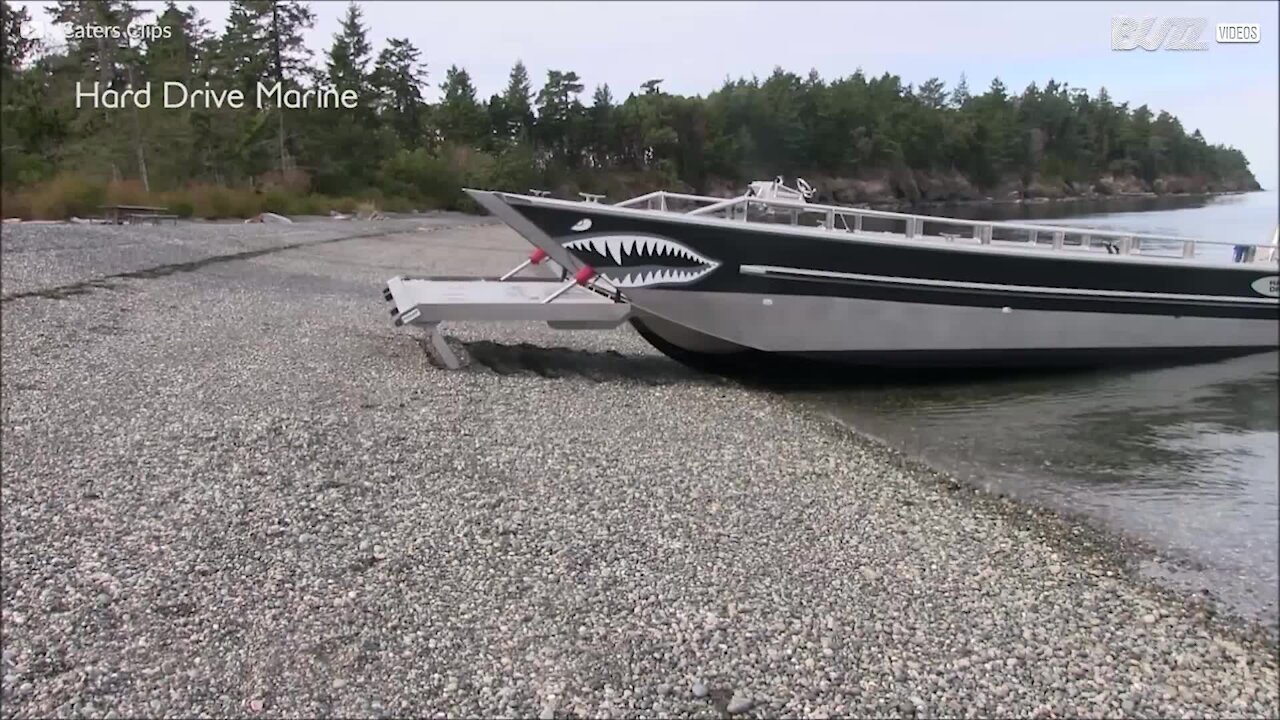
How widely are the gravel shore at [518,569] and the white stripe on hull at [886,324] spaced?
1.52m

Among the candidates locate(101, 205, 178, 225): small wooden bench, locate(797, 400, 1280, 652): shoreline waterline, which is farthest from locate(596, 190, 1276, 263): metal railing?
locate(101, 205, 178, 225): small wooden bench

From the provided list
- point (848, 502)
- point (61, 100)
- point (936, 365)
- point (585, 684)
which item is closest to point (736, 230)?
point (936, 365)

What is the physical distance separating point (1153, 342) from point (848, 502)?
736 cm

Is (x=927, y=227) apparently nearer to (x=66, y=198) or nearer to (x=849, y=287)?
(x=849, y=287)

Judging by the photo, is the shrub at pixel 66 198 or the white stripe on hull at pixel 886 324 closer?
the white stripe on hull at pixel 886 324

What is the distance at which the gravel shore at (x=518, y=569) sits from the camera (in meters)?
3.74

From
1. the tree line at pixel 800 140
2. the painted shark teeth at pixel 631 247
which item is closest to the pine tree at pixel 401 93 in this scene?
Result: the tree line at pixel 800 140

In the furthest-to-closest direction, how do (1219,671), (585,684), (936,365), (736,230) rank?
1. (936,365)
2. (736,230)
3. (1219,671)
4. (585,684)

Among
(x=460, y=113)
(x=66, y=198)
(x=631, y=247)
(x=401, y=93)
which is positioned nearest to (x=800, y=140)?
(x=631, y=247)

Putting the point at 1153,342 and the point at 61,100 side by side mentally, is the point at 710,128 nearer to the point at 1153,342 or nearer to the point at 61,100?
the point at 1153,342

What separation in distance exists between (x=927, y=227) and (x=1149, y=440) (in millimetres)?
3543

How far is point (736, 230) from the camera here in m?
9.67

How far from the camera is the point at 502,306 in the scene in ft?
30.7

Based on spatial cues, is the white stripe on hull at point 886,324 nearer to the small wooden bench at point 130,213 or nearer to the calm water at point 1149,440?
the calm water at point 1149,440
